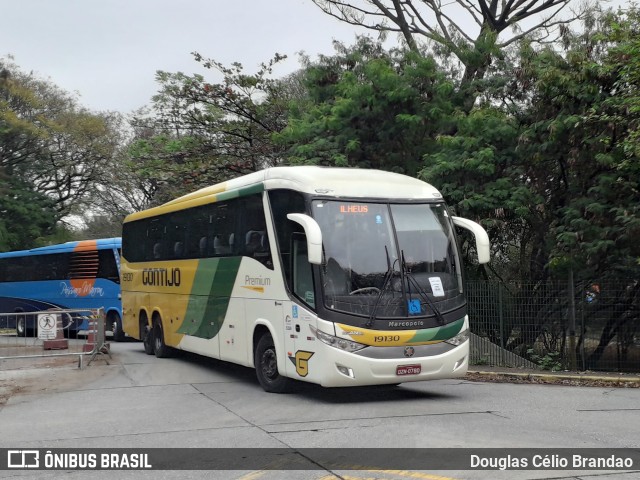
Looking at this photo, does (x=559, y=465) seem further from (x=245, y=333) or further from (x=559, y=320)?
(x=559, y=320)

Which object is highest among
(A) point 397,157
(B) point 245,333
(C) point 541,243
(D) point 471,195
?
(A) point 397,157

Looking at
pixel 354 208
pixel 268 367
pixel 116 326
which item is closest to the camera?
pixel 354 208

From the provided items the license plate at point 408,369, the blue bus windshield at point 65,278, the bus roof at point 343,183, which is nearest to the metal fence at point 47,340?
the blue bus windshield at point 65,278

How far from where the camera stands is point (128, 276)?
2067cm

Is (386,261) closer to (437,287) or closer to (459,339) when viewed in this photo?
(437,287)

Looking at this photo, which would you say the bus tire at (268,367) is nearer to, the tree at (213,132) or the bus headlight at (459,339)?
the bus headlight at (459,339)

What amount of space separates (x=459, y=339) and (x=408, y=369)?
3.60 feet

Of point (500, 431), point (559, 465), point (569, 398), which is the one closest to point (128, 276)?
point (569, 398)

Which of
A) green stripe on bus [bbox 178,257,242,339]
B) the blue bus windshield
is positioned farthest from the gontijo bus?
the blue bus windshield

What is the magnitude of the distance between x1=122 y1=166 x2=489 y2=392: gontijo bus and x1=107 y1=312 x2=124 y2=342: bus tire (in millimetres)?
12573

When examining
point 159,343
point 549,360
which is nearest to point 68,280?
point 159,343

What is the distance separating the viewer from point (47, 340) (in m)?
17.8

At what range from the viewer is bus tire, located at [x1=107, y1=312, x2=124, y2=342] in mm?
25688

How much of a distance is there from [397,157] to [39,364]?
1002 centimetres
